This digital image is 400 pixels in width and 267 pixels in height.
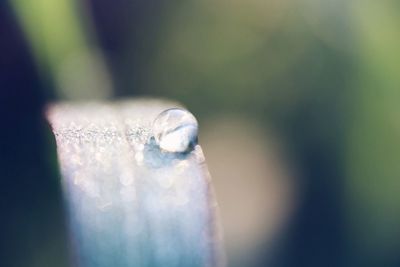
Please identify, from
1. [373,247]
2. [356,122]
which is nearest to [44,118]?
[356,122]

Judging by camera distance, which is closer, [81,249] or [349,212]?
[81,249]

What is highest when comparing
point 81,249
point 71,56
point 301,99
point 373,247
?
point 71,56

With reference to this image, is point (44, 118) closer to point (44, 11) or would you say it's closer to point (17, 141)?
point (17, 141)

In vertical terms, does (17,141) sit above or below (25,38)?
below
